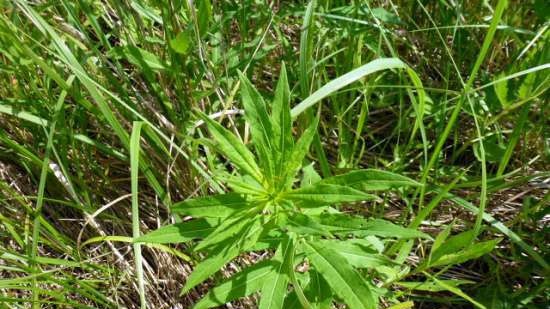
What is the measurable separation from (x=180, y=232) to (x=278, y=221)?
204 mm

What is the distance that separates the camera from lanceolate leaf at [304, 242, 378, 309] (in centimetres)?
113

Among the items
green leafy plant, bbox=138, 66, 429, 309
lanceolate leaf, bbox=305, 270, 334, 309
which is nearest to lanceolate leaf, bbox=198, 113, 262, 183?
green leafy plant, bbox=138, 66, 429, 309

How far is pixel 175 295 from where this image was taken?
1.69 m

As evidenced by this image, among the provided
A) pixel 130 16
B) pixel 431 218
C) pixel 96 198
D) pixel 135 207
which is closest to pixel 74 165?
pixel 96 198

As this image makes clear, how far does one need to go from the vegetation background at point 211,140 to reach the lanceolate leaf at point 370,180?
30 centimetres

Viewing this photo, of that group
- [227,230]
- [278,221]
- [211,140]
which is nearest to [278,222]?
[278,221]

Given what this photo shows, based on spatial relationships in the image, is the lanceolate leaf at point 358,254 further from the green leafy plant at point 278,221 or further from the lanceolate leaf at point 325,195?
the lanceolate leaf at point 325,195

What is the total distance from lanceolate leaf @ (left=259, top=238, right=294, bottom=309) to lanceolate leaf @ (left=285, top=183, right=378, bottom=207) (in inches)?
4.1

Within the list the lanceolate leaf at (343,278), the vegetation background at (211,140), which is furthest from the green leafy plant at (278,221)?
the vegetation background at (211,140)

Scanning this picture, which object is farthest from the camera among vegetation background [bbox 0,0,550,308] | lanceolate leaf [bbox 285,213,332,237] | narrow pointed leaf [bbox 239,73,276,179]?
vegetation background [bbox 0,0,550,308]

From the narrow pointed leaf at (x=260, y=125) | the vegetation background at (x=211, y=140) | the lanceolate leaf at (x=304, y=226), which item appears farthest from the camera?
the vegetation background at (x=211, y=140)

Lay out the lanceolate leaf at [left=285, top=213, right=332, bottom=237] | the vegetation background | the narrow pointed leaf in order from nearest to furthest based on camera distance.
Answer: the lanceolate leaf at [left=285, top=213, right=332, bottom=237], the narrow pointed leaf, the vegetation background

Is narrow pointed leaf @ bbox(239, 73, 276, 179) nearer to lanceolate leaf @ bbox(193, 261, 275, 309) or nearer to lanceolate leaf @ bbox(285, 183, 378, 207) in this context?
lanceolate leaf @ bbox(285, 183, 378, 207)

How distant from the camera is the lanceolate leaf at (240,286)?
1.21 m
